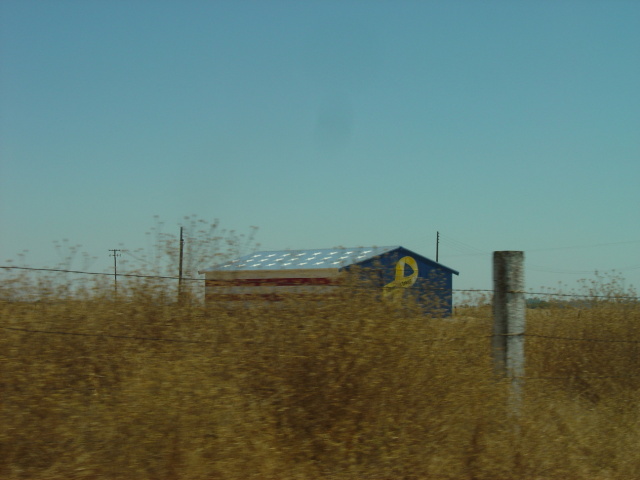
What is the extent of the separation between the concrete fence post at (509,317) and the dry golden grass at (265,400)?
175 millimetres

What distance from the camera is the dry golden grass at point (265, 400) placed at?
5090 mm

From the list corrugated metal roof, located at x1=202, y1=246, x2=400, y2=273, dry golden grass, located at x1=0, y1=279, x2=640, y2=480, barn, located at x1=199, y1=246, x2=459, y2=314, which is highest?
corrugated metal roof, located at x1=202, y1=246, x2=400, y2=273

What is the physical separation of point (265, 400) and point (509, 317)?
246cm

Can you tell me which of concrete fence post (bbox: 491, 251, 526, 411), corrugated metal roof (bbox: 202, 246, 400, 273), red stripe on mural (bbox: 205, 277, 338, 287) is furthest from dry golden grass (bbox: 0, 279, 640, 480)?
corrugated metal roof (bbox: 202, 246, 400, 273)

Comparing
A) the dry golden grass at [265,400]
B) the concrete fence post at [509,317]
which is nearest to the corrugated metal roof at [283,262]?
the dry golden grass at [265,400]

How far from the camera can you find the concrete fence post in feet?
20.4

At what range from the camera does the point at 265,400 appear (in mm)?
5625

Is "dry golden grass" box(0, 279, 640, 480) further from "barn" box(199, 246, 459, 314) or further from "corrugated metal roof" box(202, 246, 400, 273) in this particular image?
"corrugated metal roof" box(202, 246, 400, 273)

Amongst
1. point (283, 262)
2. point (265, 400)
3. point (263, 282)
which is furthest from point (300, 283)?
point (283, 262)

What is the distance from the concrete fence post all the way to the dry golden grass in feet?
0.57

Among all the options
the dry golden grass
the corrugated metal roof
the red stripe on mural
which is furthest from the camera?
the corrugated metal roof

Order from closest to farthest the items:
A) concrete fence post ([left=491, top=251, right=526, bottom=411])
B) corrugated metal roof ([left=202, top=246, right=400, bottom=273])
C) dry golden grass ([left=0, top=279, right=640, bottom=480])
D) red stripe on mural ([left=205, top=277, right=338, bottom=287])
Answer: dry golden grass ([left=0, top=279, right=640, bottom=480])
concrete fence post ([left=491, top=251, right=526, bottom=411])
red stripe on mural ([left=205, top=277, right=338, bottom=287])
corrugated metal roof ([left=202, top=246, right=400, bottom=273])

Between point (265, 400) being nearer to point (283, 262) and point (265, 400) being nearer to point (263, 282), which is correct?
point (263, 282)

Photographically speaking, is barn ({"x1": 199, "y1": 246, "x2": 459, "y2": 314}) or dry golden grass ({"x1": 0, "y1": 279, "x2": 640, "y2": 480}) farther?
barn ({"x1": 199, "y1": 246, "x2": 459, "y2": 314})
